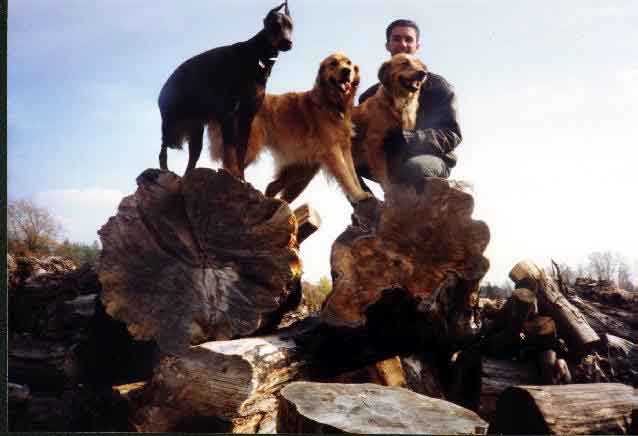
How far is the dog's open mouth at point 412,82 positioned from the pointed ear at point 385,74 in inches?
6.4

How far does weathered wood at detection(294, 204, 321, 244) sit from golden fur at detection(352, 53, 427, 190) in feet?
4.33

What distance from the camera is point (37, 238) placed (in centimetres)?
459

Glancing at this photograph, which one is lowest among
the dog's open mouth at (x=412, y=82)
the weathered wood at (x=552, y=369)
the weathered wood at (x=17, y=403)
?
the weathered wood at (x=17, y=403)

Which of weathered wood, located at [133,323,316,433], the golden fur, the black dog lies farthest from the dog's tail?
weathered wood, located at [133,323,316,433]

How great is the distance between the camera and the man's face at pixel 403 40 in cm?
530

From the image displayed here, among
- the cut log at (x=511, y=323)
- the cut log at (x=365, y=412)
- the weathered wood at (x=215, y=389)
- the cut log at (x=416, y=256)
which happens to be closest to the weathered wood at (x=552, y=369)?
the cut log at (x=511, y=323)

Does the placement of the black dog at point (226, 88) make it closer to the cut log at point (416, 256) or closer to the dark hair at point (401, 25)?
the cut log at point (416, 256)

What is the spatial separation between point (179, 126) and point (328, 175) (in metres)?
1.67

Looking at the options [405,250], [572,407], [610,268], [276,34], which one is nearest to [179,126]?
[276,34]

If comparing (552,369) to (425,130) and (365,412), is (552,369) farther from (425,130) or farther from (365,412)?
(425,130)

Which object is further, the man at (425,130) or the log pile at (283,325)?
the man at (425,130)

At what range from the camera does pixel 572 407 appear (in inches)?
107

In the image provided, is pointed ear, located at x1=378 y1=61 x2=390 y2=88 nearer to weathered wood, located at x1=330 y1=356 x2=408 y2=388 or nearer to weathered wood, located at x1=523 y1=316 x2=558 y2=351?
weathered wood, located at x1=523 y1=316 x2=558 y2=351

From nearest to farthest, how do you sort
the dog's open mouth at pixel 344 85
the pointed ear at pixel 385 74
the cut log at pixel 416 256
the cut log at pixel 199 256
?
the cut log at pixel 416 256 < the cut log at pixel 199 256 < the pointed ear at pixel 385 74 < the dog's open mouth at pixel 344 85
